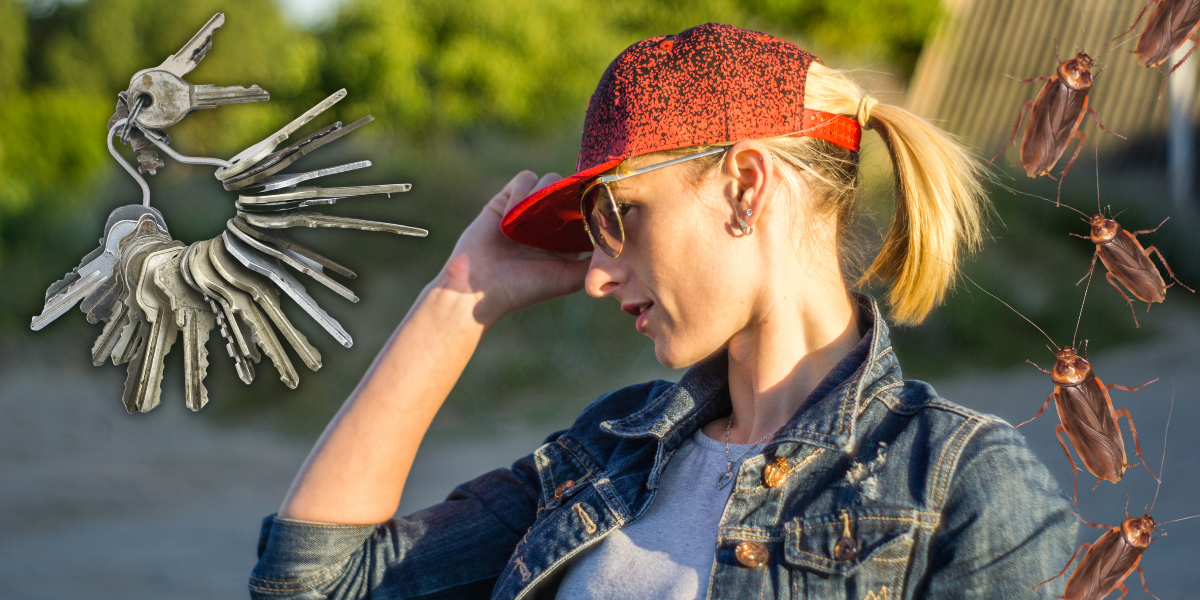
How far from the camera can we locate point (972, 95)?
1080cm

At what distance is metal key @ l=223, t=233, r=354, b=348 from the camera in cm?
127

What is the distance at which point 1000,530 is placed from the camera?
1221 mm

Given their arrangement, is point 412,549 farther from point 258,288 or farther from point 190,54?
point 190,54

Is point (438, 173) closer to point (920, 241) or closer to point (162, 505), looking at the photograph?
point (162, 505)

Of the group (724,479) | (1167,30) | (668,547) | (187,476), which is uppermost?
(1167,30)

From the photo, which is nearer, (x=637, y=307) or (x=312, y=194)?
(x=312, y=194)

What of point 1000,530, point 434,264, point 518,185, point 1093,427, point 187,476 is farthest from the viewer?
point 434,264

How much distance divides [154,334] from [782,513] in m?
1.00

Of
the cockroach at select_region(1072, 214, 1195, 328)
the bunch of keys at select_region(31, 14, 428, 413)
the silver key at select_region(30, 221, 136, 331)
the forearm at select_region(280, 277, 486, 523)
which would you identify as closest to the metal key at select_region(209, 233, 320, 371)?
the bunch of keys at select_region(31, 14, 428, 413)

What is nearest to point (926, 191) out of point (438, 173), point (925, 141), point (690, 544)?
point (925, 141)

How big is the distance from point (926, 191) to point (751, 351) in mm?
440

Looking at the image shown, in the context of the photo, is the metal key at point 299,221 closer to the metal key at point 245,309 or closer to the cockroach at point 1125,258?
the metal key at point 245,309

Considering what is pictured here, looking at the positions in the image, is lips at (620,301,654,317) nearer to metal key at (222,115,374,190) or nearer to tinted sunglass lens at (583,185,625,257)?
tinted sunglass lens at (583,185,625,257)

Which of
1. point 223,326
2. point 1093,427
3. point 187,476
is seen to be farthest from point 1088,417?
point 187,476
